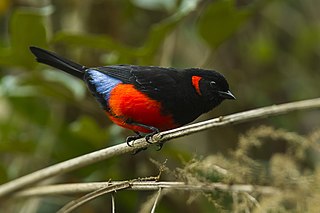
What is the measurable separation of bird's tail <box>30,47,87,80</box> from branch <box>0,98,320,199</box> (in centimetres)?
47

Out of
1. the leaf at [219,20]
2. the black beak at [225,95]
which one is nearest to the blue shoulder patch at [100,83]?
the black beak at [225,95]

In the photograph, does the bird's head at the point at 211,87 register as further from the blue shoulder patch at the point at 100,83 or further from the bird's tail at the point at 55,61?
the bird's tail at the point at 55,61

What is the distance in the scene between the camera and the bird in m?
2.27

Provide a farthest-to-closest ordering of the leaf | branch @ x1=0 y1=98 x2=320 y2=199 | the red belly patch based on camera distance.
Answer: the leaf → the red belly patch → branch @ x1=0 y1=98 x2=320 y2=199

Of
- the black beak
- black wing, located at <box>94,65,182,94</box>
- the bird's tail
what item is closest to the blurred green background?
the bird's tail

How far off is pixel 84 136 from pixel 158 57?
2.38 feet

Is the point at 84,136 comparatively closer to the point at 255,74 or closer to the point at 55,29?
the point at 55,29

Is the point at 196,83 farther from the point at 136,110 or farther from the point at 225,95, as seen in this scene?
the point at 136,110

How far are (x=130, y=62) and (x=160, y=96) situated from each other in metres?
0.69

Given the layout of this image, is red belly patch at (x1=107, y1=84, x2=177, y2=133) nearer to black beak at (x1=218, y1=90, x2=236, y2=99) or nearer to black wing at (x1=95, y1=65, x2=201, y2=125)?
black wing at (x1=95, y1=65, x2=201, y2=125)

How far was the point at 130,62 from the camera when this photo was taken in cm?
295

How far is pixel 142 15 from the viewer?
4.25 meters

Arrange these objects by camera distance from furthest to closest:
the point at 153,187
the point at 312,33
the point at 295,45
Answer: the point at 295,45
the point at 312,33
the point at 153,187

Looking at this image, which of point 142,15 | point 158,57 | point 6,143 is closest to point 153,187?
point 6,143
